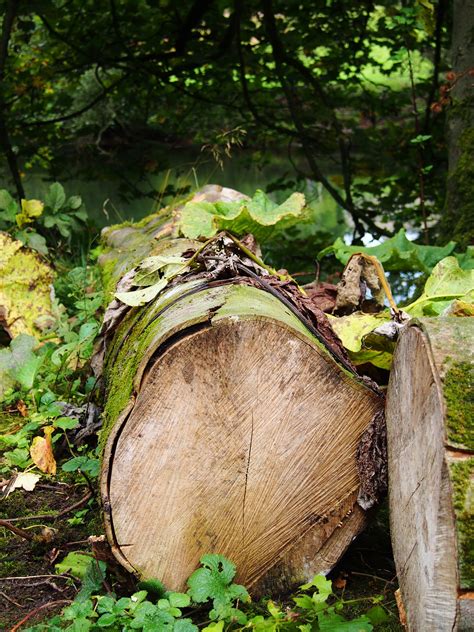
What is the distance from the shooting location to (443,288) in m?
2.62

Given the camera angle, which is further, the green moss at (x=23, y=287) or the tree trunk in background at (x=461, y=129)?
the tree trunk in background at (x=461, y=129)

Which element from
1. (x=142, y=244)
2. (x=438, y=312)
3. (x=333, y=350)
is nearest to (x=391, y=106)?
(x=142, y=244)

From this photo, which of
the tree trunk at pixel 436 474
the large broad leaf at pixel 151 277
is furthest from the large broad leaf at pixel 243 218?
the tree trunk at pixel 436 474

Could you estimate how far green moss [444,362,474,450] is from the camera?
157cm

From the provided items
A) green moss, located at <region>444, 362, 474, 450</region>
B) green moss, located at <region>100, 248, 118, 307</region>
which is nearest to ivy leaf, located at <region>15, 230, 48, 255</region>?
green moss, located at <region>100, 248, 118, 307</region>

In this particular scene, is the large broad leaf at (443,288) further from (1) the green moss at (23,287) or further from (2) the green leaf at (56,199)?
(2) the green leaf at (56,199)

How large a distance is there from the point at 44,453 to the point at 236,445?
113 cm

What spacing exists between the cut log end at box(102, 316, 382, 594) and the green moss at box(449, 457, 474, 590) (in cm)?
52

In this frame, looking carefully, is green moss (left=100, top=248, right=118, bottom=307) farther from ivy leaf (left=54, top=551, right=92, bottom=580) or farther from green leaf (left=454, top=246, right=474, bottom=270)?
green leaf (left=454, top=246, right=474, bottom=270)

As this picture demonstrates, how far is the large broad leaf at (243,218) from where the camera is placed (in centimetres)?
294

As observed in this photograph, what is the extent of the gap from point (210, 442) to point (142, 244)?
1770mm

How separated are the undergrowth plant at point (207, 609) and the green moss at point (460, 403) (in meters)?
0.51

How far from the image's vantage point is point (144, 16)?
23.4ft

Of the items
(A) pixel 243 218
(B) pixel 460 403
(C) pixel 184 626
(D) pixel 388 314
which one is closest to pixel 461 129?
(A) pixel 243 218
